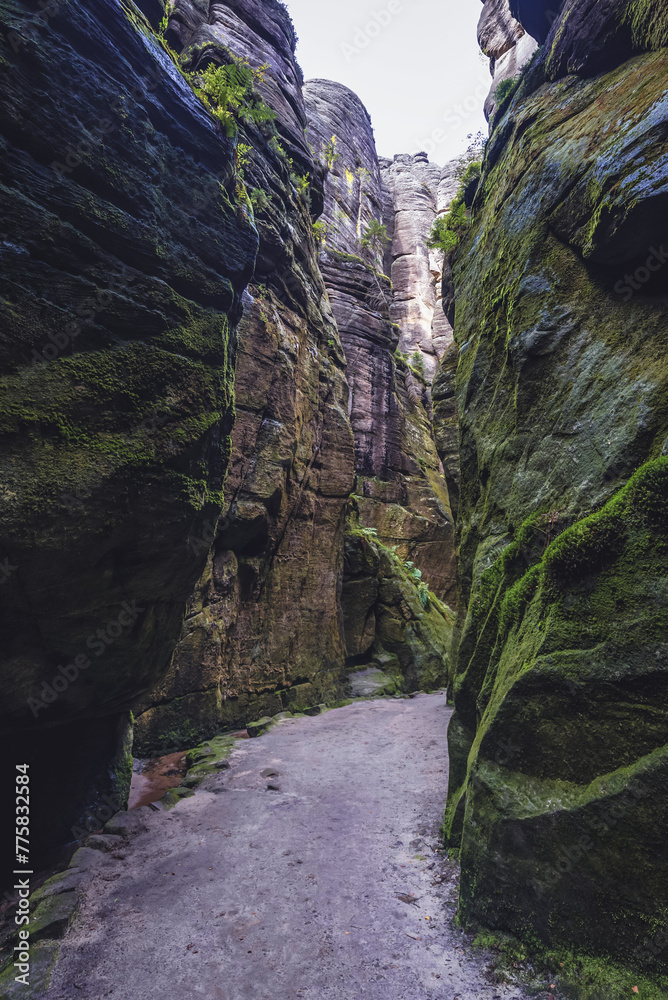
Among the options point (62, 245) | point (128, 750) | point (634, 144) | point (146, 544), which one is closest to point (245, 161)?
point (62, 245)

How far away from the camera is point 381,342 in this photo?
2264 centimetres

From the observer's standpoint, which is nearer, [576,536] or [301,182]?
[576,536]

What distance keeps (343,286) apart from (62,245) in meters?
19.3

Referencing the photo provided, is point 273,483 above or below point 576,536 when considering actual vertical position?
above

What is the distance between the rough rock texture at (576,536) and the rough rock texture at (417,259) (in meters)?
30.1

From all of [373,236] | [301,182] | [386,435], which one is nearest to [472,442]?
[301,182]

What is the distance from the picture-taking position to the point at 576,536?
11.8ft

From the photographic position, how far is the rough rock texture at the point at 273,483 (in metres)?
9.54

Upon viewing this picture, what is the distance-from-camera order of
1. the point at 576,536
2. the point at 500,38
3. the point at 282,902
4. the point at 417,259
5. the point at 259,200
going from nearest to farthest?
1. the point at 576,536
2. the point at 282,902
3. the point at 259,200
4. the point at 500,38
5. the point at 417,259

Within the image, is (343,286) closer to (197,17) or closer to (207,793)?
(197,17)

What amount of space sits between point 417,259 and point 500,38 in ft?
85.2

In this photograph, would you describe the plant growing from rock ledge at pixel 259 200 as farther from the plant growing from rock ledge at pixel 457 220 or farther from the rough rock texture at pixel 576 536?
the rough rock texture at pixel 576 536

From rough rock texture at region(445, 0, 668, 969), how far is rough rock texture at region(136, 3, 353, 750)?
5.59m

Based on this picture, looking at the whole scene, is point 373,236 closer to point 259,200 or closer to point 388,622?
point 259,200
